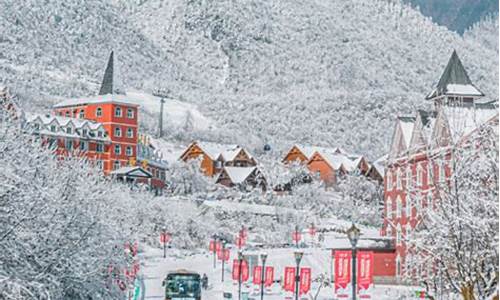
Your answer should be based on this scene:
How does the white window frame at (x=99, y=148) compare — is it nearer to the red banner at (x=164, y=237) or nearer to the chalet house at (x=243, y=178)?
the chalet house at (x=243, y=178)

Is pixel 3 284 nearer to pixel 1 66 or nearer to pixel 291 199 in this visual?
pixel 291 199

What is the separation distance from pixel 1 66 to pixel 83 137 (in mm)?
74198

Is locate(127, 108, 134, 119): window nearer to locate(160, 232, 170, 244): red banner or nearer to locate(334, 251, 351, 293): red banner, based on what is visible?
locate(160, 232, 170, 244): red banner

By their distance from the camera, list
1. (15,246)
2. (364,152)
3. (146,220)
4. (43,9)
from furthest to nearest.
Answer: (43,9)
(364,152)
(146,220)
(15,246)

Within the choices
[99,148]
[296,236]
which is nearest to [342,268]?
[296,236]

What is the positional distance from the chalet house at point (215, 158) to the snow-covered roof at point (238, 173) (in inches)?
182

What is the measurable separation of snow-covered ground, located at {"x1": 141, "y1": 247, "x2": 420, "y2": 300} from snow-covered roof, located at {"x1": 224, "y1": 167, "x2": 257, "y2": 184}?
27289mm

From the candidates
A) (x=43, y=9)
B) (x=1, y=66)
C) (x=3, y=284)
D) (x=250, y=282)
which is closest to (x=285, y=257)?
(x=250, y=282)

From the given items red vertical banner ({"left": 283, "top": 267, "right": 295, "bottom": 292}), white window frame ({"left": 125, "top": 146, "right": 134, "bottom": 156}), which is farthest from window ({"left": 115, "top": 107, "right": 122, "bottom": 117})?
red vertical banner ({"left": 283, "top": 267, "right": 295, "bottom": 292})

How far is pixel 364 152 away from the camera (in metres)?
142

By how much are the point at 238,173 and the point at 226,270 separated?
38.1 metres

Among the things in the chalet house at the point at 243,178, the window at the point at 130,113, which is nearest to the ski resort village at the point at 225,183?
the chalet house at the point at 243,178

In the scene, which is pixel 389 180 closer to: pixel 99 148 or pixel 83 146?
pixel 83 146

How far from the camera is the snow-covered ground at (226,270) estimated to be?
43.8m
